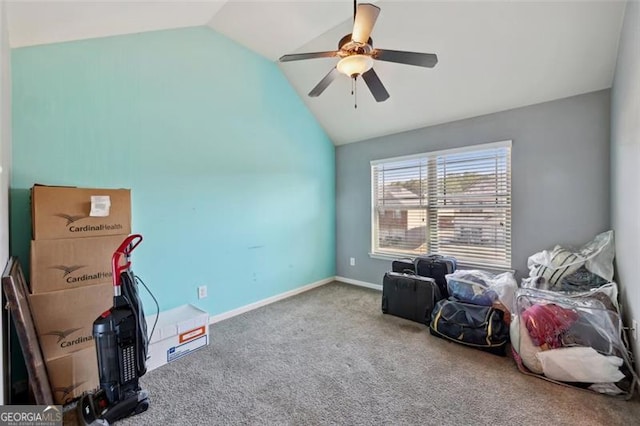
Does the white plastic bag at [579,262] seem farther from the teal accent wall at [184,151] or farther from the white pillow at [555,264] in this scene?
the teal accent wall at [184,151]

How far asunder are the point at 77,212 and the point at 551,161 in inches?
165

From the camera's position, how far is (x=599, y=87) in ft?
8.49

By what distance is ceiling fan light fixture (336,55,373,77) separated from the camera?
77.9 inches

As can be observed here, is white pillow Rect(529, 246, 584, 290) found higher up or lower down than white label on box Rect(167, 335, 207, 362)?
higher up

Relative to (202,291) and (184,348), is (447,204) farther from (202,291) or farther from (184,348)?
(184,348)

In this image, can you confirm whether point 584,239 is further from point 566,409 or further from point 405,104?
point 405,104

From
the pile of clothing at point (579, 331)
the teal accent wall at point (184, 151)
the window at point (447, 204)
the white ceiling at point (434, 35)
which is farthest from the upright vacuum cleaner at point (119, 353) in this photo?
the window at point (447, 204)

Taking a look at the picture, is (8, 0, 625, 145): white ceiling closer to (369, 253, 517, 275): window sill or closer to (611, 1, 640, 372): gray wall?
(611, 1, 640, 372): gray wall

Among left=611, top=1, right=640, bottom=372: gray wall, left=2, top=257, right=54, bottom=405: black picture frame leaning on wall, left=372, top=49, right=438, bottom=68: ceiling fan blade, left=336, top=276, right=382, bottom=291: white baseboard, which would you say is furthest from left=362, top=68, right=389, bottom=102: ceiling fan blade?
left=336, top=276, right=382, bottom=291: white baseboard

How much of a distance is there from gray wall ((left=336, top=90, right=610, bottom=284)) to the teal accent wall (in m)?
2.11

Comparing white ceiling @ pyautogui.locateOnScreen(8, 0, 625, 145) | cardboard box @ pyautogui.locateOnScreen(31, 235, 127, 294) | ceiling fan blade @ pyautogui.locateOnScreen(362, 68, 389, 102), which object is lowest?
cardboard box @ pyautogui.locateOnScreen(31, 235, 127, 294)

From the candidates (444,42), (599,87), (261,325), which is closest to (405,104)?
(444,42)

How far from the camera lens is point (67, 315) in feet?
5.93

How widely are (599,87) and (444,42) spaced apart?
1.49 meters
